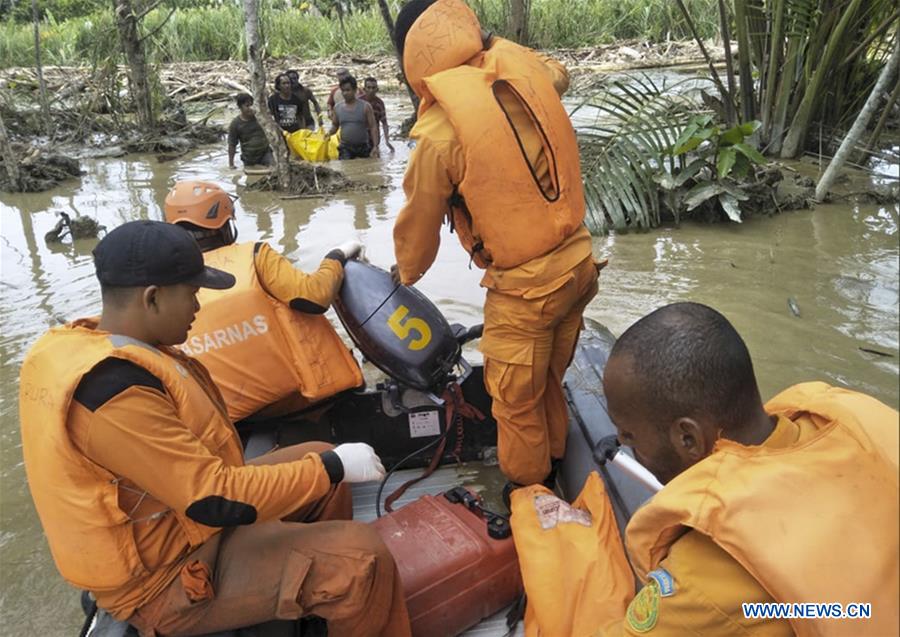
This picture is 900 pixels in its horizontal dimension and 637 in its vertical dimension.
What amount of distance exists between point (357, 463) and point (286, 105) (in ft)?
28.4

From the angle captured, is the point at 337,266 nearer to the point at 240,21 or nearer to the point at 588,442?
the point at 588,442

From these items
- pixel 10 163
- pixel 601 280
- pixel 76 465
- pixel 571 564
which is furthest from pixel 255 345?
pixel 10 163

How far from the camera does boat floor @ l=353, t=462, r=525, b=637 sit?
2752 mm

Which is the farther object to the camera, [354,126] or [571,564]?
[354,126]

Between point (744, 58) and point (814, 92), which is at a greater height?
point (744, 58)

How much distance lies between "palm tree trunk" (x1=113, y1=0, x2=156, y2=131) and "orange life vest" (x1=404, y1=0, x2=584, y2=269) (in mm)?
9570

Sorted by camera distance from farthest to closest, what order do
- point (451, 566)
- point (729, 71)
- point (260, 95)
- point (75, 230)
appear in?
1. point (260, 95)
2. point (729, 71)
3. point (75, 230)
4. point (451, 566)

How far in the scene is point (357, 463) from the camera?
191cm

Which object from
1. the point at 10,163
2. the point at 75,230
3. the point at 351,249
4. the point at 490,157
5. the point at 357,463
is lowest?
the point at 75,230

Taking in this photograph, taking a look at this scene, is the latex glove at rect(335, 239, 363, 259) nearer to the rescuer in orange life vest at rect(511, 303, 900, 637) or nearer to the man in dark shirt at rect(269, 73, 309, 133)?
the rescuer in orange life vest at rect(511, 303, 900, 637)

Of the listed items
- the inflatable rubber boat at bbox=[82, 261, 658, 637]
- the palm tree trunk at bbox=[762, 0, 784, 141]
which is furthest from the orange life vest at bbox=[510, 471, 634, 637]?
the palm tree trunk at bbox=[762, 0, 784, 141]

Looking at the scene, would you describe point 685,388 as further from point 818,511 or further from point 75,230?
point 75,230

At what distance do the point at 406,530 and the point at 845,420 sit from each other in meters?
1.44

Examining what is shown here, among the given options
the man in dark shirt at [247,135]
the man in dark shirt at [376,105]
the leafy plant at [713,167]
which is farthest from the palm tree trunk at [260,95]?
the leafy plant at [713,167]
